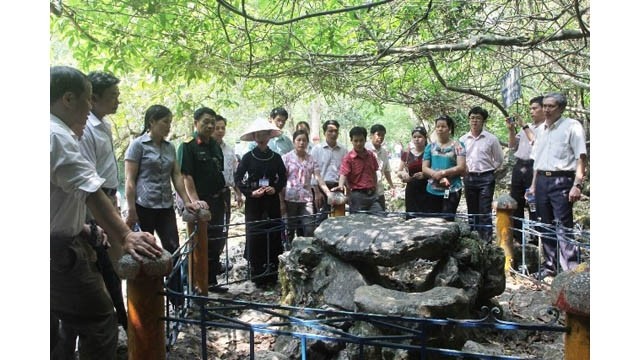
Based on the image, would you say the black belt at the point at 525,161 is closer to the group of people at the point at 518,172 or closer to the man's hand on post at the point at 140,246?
the group of people at the point at 518,172

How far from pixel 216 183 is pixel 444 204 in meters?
2.39

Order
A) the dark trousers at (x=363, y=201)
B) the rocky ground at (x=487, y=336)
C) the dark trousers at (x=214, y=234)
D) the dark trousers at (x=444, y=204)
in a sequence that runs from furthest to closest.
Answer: the dark trousers at (x=363, y=201) < the dark trousers at (x=444, y=204) < the dark trousers at (x=214, y=234) < the rocky ground at (x=487, y=336)

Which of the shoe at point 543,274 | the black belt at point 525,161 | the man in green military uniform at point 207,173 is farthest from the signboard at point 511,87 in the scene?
the man in green military uniform at point 207,173

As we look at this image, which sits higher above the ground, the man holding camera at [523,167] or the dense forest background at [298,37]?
the dense forest background at [298,37]

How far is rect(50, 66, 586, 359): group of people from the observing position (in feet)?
6.64

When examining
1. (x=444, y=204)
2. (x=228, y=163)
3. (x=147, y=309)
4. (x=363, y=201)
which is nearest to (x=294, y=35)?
(x=228, y=163)

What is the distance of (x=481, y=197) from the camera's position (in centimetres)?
543

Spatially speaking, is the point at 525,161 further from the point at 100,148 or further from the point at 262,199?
the point at 100,148

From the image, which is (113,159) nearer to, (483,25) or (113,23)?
(113,23)

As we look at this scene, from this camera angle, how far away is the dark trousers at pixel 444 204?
516 cm

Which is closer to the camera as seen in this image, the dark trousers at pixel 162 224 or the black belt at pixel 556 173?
the dark trousers at pixel 162 224

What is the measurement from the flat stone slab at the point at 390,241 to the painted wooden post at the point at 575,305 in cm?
171

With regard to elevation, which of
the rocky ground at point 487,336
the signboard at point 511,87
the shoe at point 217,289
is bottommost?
the rocky ground at point 487,336
